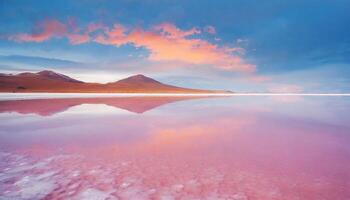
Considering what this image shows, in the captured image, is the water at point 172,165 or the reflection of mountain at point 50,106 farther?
the reflection of mountain at point 50,106

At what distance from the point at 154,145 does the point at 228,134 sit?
7.11ft

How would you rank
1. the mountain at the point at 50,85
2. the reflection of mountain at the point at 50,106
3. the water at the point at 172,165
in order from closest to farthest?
the water at the point at 172,165 < the reflection of mountain at the point at 50,106 < the mountain at the point at 50,85

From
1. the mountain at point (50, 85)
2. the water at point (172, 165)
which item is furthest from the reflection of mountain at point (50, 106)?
the mountain at point (50, 85)

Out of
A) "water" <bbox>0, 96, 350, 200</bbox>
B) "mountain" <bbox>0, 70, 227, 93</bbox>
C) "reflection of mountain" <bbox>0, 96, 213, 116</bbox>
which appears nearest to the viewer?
"water" <bbox>0, 96, 350, 200</bbox>

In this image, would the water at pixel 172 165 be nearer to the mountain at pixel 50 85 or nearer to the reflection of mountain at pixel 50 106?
the reflection of mountain at pixel 50 106

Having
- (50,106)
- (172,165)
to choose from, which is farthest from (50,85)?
(172,165)

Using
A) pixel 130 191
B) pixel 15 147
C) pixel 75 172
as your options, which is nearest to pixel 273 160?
pixel 130 191

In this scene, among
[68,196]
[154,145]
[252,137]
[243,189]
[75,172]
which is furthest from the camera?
[252,137]

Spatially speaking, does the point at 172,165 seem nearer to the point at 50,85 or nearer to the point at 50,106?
the point at 50,106

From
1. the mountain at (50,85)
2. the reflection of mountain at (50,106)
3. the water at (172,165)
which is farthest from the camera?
the mountain at (50,85)

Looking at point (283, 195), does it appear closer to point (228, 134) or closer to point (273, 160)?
point (273, 160)

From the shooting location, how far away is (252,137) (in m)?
6.23

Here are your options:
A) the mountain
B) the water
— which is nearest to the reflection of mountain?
the water

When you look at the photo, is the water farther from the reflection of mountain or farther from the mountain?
the mountain
